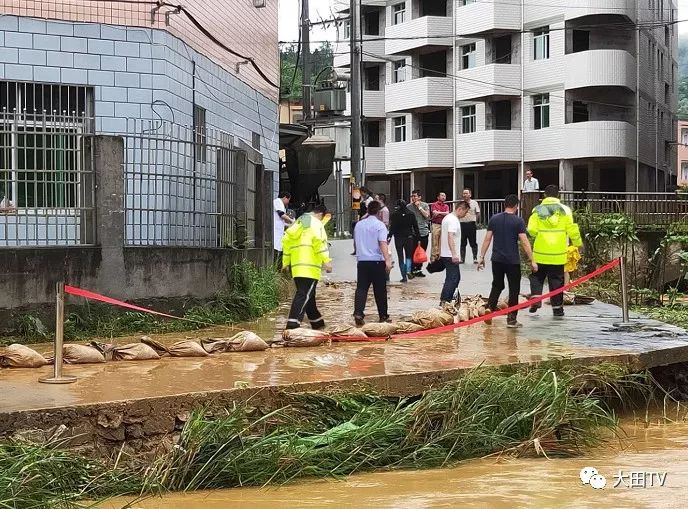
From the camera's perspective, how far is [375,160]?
52969 millimetres

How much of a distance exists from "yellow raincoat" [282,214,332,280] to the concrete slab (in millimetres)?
903

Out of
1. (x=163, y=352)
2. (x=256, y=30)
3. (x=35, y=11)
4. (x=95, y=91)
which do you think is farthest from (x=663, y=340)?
(x=256, y=30)

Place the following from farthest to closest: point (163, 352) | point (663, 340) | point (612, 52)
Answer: point (612, 52)
point (663, 340)
point (163, 352)

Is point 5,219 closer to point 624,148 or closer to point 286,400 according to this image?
point 286,400

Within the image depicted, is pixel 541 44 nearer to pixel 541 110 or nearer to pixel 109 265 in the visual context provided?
pixel 541 110

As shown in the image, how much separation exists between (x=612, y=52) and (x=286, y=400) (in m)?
34.1

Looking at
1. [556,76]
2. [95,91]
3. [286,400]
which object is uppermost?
[556,76]

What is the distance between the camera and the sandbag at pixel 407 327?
484 inches

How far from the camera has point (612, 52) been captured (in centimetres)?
3938

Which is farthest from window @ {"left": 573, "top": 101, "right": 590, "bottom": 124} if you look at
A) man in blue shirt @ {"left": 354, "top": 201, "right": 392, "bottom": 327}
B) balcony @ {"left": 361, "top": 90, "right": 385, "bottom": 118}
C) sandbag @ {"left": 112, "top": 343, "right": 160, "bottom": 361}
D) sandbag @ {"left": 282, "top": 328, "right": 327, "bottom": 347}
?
sandbag @ {"left": 112, "top": 343, "right": 160, "bottom": 361}

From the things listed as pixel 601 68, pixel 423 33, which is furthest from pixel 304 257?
pixel 423 33

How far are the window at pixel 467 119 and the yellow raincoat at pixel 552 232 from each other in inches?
1256

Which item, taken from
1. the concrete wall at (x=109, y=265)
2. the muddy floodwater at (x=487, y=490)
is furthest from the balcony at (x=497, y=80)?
the muddy floodwater at (x=487, y=490)

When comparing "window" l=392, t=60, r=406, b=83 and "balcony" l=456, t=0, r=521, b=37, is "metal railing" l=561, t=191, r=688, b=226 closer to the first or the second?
"balcony" l=456, t=0, r=521, b=37
